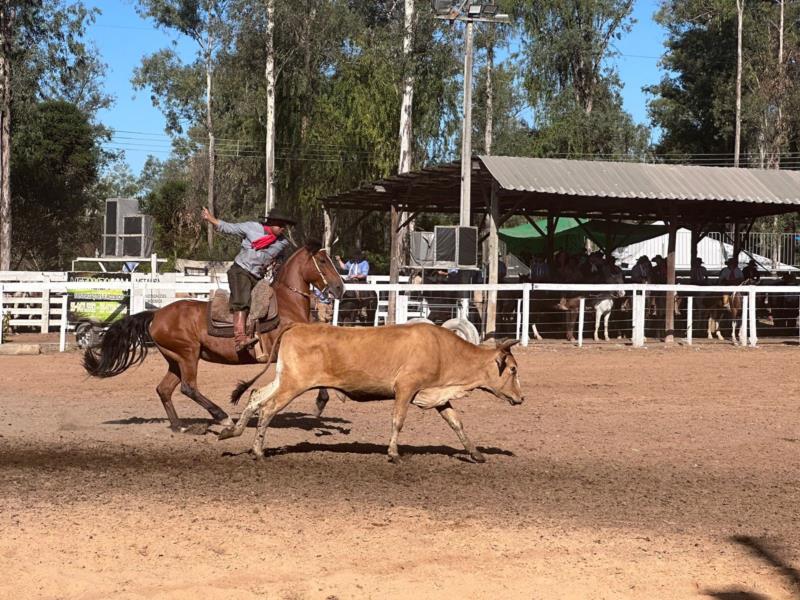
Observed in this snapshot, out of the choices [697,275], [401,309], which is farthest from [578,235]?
[401,309]

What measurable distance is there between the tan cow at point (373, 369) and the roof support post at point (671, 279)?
1441cm

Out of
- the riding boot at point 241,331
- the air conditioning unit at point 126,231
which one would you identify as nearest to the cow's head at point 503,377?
the riding boot at point 241,331

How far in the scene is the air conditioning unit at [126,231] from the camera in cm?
2536

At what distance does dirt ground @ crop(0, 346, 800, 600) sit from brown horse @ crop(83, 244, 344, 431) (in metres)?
0.58

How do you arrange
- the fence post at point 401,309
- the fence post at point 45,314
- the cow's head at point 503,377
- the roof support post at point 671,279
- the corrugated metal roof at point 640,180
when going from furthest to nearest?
the fence post at point 45,314 < the corrugated metal roof at point 640,180 < the roof support post at point 671,279 < the fence post at point 401,309 < the cow's head at point 503,377

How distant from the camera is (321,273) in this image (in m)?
11.9

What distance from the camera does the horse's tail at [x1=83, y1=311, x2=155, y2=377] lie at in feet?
39.4

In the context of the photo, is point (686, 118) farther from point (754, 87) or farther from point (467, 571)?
point (467, 571)

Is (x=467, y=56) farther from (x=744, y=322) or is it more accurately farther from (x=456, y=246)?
(x=744, y=322)

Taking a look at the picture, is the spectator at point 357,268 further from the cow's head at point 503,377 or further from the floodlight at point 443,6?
the cow's head at point 503,377

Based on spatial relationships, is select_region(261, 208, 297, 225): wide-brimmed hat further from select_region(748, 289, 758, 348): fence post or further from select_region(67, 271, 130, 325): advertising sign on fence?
select_region(748, 289, 758, 348): fence post

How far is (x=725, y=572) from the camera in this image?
6.49 meters

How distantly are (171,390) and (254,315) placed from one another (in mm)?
1290

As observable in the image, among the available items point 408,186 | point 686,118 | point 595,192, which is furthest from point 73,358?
point 686,118
